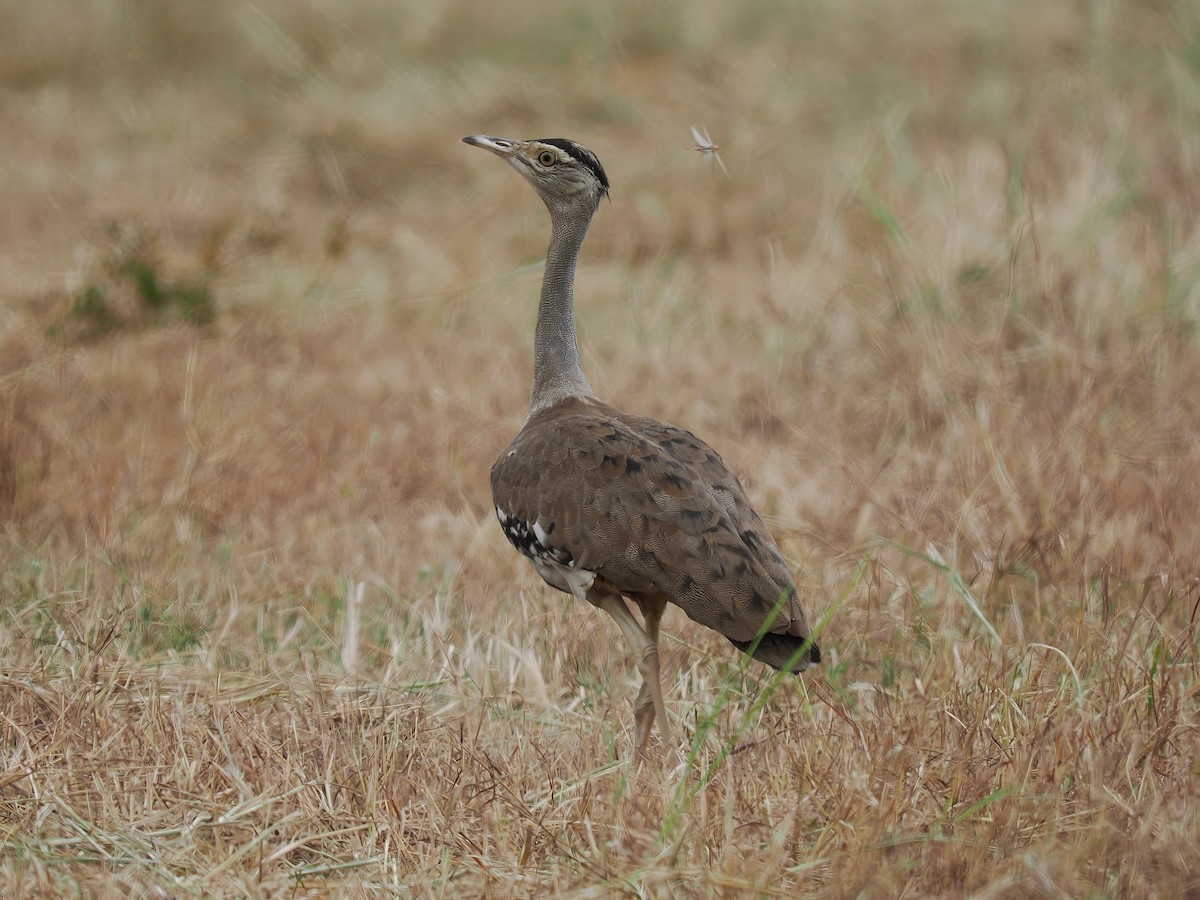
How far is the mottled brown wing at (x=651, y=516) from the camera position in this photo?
9.99ft

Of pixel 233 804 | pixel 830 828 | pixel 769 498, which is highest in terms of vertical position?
pixel 830 828

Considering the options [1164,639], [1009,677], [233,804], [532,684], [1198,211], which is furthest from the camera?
[1198,211]

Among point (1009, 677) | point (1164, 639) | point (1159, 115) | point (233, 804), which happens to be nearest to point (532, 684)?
point (233, 804)

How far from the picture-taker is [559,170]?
379 centimetres

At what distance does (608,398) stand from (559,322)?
2172 mm

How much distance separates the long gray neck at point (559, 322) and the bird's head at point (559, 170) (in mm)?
35

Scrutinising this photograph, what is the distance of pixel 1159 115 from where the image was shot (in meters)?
7.83

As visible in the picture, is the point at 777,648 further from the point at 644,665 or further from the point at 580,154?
the point at 580,154

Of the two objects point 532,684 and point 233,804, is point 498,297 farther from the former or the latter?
point 233,804

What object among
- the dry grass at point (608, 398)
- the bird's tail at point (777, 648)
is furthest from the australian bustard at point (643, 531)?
the dry grass at point (608, 398)

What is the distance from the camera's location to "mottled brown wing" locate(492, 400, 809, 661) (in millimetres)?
3045

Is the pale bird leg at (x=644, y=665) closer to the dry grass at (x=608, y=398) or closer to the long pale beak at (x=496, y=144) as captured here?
the dry grass at (x=608, y=398)

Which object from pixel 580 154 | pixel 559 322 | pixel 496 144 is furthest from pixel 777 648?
pixel 496 144

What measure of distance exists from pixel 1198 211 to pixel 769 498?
10.2ft
